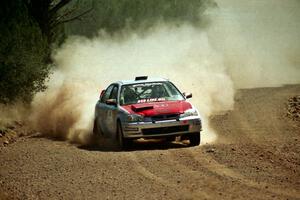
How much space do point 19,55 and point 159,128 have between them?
924 cm

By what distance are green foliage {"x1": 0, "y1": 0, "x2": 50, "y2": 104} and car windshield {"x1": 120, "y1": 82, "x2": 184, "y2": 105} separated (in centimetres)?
739

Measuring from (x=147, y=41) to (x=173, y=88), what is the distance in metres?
26.9

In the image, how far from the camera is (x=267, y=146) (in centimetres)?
1403

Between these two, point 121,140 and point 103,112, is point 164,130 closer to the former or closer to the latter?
point 121,140

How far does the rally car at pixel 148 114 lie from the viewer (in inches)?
582

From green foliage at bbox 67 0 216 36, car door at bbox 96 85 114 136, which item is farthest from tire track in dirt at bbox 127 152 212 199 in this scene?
green foliage at bbox 67 0 216 36

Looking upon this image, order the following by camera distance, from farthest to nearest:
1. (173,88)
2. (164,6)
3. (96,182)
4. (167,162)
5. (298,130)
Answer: (164,6), (298,130), (173,88), (167,162), (96,182)

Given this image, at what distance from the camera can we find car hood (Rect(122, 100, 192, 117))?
14899mm

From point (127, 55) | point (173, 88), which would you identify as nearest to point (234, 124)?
point (173, 88)

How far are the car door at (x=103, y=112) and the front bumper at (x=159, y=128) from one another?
67.2 inches

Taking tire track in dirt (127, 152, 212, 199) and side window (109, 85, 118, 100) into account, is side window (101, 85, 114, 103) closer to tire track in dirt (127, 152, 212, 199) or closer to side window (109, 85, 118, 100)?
side window (109, 85, 118, 100)

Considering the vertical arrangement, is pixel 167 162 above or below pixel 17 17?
below

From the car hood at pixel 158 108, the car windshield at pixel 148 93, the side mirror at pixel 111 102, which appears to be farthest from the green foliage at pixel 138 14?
the car hood at pixel 158 108

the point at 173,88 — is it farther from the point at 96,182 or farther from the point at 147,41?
the point at 147,41
